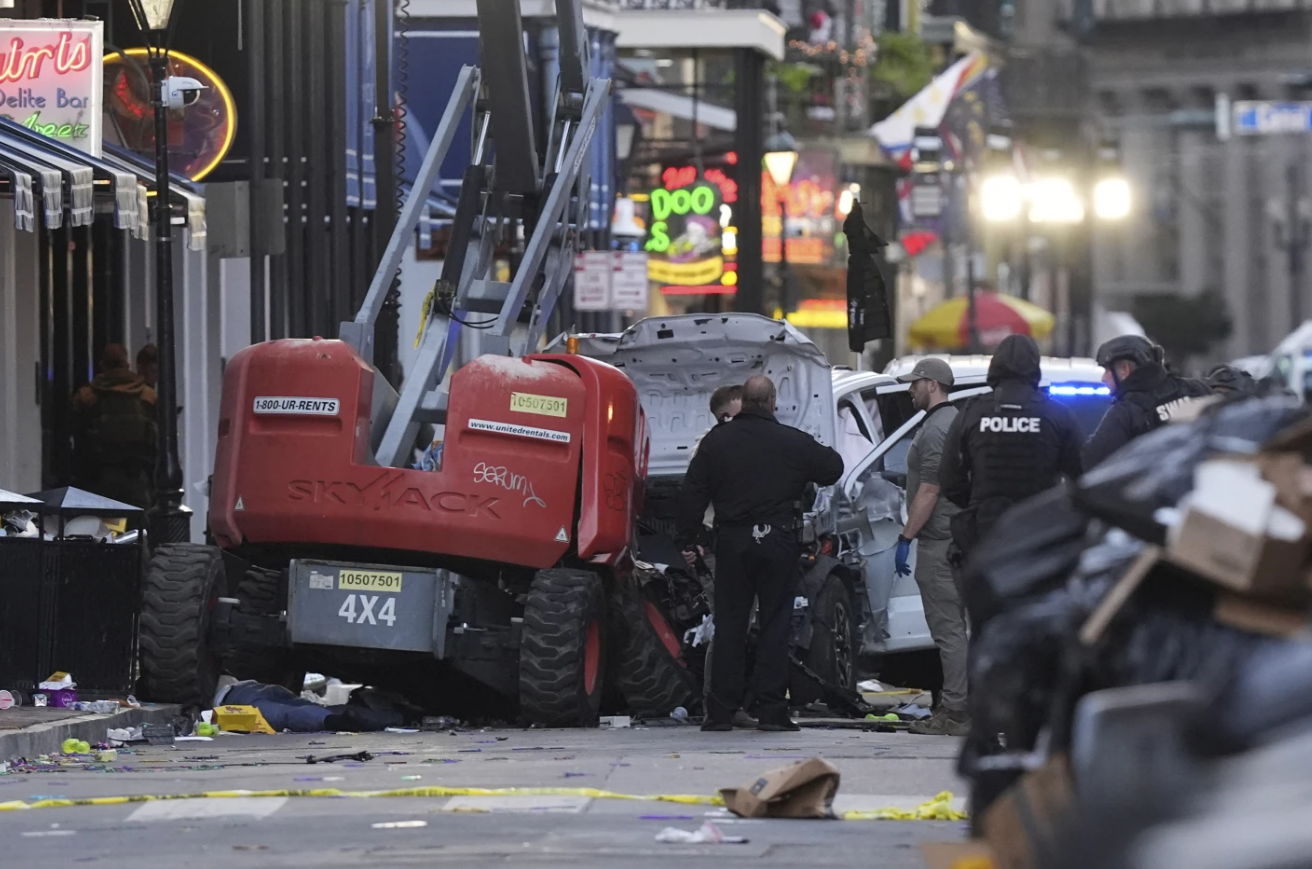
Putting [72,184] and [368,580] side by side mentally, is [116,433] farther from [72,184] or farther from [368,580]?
[368,580]

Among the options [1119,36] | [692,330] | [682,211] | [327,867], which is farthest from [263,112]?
[1119,36]

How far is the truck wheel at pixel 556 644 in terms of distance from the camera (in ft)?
43.7

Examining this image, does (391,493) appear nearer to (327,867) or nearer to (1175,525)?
(327,867)

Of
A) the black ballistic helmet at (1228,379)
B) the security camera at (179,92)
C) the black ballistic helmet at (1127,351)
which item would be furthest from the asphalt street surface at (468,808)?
the security camera at (179,92)

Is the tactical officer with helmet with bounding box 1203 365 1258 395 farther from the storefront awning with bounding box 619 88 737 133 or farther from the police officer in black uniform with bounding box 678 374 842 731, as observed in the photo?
the storefront awning with bounding box 619 88 737 133

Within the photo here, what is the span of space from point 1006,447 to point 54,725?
4.72 metres

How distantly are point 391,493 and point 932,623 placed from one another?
2.94 metres

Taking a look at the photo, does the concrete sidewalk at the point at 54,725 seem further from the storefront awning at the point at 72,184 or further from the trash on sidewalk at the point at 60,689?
the storefront awning at the point at 72,184

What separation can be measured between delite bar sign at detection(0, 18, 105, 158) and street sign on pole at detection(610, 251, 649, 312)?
66.4 ft

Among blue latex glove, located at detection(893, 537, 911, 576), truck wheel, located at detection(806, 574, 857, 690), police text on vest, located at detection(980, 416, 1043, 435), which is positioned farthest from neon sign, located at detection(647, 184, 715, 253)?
police text on vest, located at detection(980, 416, 1043, 435)

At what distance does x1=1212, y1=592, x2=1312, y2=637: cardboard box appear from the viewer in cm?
535

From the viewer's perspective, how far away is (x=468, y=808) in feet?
31.3

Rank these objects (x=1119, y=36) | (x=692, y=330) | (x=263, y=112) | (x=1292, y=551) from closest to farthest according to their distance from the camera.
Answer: (x=1292, y=551)
(x=692, y=330)
(x=263, y=112)
(x=1119, y=36)

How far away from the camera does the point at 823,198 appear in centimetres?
6300
